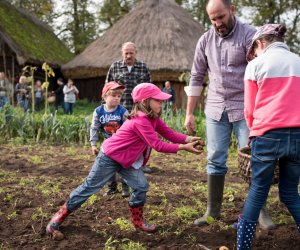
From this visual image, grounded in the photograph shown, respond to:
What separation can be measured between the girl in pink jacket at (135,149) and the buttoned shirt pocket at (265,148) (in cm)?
51

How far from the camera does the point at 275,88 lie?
2539 millimetres

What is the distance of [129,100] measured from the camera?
5426 millimetres

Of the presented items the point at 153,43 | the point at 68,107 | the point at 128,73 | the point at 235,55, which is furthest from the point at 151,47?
the point at 235,55

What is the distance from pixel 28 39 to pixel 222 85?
17.2m

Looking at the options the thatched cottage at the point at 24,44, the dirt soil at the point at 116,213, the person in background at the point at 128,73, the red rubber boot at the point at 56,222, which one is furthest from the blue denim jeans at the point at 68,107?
the red rubber boot at the point at 56,222

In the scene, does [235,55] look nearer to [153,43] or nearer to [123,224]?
[123,224]

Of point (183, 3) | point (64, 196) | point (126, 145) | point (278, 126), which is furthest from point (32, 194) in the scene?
point (183, 3)

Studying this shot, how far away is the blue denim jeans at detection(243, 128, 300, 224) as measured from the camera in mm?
2514

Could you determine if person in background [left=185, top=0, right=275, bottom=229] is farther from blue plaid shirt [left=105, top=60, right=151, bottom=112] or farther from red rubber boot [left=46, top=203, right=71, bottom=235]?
blue plaid shirt [left=105, top=60, right=151, bottom=112]

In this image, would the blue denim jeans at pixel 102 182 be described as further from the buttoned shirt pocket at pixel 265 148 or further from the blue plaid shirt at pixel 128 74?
the blue plaid shirt at pixel 128 74

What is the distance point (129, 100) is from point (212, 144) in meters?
2.11

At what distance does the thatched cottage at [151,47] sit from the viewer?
17.5m

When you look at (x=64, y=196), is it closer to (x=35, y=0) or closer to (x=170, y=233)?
(x=170, y=233)

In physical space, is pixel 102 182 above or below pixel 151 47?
below
